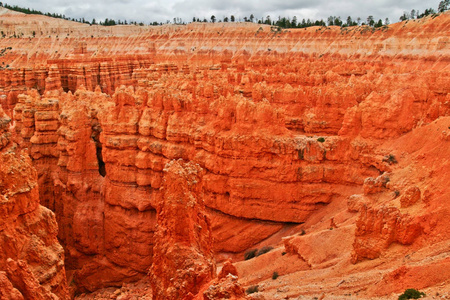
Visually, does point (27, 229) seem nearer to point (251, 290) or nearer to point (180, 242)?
point (180, 242)

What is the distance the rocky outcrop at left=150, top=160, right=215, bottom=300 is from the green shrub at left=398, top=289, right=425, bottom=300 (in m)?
4.45

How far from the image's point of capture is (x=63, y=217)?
26.1 m

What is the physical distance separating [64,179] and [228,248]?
460 inches

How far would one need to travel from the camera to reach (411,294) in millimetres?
9484

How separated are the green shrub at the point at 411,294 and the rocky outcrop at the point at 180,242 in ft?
14.6

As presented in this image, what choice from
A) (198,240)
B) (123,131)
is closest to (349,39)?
(123,131)

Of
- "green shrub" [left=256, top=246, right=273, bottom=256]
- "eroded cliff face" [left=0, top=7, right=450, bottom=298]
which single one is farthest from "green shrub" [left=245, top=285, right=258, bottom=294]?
"green shrub" [left=256, top=246, right=273, bottom=256]

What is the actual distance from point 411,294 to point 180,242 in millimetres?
5648

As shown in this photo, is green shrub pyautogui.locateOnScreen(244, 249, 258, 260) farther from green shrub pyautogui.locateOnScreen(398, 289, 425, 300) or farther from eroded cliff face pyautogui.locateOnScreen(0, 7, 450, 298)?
green shrub pyautogui.locateOnScreen(398, 289, 425, 300)

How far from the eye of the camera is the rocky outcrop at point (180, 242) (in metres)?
9.66

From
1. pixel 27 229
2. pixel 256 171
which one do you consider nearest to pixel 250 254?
pixel 256 171

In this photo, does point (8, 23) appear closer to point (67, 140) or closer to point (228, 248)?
point (67, 140)

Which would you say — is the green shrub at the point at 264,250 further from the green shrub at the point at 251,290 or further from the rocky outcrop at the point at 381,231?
the rocky outcrop at the point at 381,231

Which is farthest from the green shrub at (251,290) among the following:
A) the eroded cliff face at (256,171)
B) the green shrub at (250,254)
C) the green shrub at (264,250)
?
the green shrub at (250,254)
